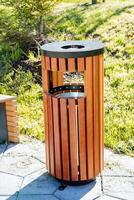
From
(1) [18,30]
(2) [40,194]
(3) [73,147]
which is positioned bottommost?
(2) [40,194]

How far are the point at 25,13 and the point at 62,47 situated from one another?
5.43 m

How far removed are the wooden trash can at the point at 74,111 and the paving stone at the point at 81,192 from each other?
3.0 inches

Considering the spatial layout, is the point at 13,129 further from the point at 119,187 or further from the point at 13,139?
the point at 119,187

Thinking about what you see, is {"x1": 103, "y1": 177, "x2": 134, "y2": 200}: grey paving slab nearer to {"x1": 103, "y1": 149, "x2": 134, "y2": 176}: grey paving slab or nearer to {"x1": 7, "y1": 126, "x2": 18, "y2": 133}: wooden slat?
{"x1": 103, "y1": 149, "x2": 134, "y2": 176}: grey paving slab

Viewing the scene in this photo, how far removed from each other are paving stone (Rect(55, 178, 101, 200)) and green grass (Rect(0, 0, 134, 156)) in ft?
3.07

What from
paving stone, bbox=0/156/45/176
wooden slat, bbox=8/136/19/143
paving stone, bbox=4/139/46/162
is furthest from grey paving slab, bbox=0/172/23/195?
wooden slat, bbox=8/136/19/143

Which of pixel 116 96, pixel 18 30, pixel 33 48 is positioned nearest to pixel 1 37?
pixel 18 30

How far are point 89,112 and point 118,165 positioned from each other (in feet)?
3.35

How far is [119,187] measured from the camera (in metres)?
4.68

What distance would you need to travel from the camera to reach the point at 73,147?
4.55 m

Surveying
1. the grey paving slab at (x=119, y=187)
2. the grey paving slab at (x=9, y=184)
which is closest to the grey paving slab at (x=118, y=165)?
the grey paving slab at (x=119, y=187)

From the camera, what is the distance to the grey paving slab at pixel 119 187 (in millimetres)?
4531

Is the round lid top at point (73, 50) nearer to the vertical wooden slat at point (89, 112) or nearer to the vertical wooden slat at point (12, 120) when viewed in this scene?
the vertical wooden slat at point (89, 112)

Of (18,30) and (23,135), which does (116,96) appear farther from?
(18,30)
